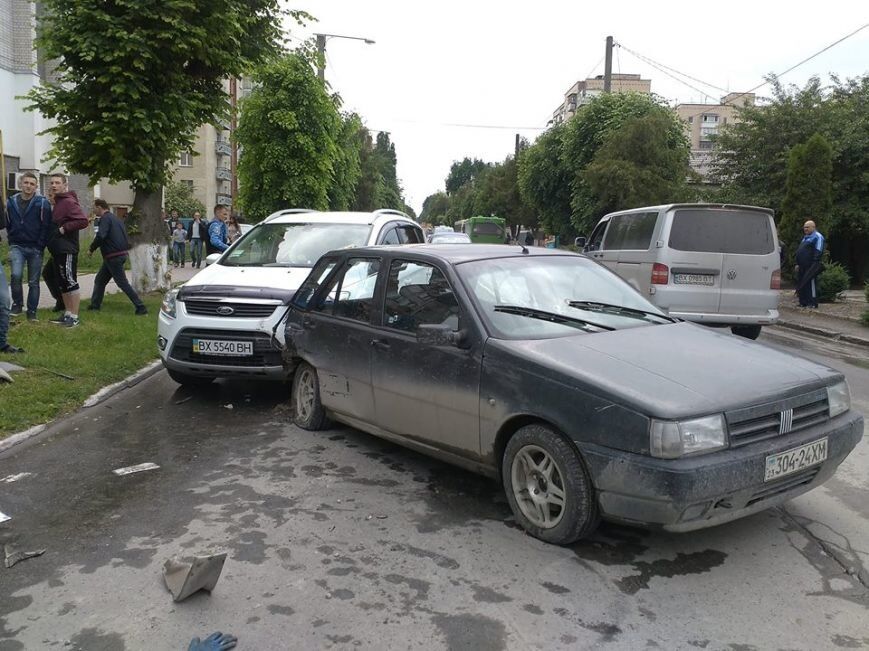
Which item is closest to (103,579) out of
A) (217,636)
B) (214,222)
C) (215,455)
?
(217,636)

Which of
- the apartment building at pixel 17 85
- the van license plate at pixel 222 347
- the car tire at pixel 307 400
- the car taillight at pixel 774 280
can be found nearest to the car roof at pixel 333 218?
the van license plate at pixel 222 347

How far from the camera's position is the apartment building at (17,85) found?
23547 millimetres

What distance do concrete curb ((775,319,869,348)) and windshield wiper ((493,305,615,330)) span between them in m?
9.26

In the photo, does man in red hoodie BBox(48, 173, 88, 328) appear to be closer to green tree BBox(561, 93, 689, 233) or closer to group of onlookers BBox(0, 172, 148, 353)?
group of onlookers BBox(0, 172, 148, 353)

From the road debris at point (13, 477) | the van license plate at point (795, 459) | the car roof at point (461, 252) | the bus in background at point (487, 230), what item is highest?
the bus in background at point (487, 230)

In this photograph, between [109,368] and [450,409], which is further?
[109,368]

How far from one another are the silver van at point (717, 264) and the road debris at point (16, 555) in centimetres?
811

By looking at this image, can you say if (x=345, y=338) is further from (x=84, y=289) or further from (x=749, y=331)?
(x=84, y=289)

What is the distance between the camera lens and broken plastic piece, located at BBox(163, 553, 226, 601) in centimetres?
328

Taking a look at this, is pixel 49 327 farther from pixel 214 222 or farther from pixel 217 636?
pixel 217 636

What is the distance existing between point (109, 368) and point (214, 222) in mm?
7476

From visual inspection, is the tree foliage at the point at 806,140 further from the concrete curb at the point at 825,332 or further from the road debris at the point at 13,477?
the road debris at the point at 13,477

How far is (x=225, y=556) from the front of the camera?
345 cm

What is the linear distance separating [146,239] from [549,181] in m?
28.2
